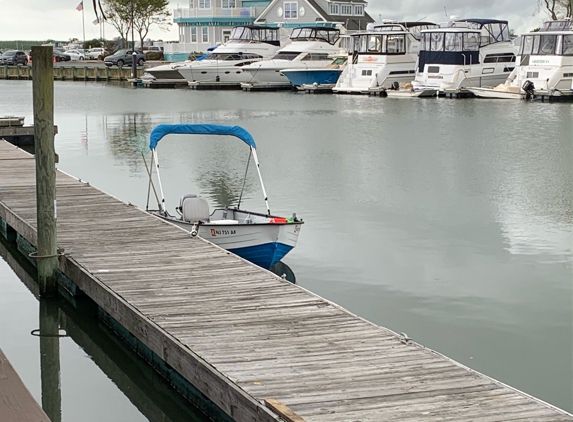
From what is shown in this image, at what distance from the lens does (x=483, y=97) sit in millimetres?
51094

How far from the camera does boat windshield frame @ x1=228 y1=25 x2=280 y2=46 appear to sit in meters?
66.9

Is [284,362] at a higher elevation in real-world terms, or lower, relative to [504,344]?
higher

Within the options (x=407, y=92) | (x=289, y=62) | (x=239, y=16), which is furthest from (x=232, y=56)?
(x=239, y=16)

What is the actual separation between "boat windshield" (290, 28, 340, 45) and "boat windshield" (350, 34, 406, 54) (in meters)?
9.02

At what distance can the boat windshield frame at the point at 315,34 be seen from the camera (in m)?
64.2

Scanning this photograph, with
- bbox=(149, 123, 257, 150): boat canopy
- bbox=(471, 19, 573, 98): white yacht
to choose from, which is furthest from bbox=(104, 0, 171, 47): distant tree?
bbox=(149, 123, 257, 150): boat canopy

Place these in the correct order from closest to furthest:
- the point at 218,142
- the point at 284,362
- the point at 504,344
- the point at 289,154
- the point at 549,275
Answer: the point at 284,362 < the point at 504,344 < the point at 549,275 < the point at 289,154 < the point at 218,142

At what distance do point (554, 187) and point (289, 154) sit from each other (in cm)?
953

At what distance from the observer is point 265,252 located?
1315 centimetres

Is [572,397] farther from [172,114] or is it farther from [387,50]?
[387,50]

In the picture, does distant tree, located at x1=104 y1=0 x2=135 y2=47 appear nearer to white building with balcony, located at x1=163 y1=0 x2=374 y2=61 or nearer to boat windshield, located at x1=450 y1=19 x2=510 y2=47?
white building with balcony, located at x1=163 y1=0 x2=374 y2=61

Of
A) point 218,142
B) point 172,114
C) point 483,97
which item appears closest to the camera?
point 218,142

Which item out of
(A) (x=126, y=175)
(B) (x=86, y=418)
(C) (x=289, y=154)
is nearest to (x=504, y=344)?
(B) (x=86, y=418)

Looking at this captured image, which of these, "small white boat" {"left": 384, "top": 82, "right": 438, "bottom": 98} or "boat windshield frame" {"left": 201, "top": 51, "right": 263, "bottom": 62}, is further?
"boat windshield frame" {"left": 201, "top": 51, "right": 263, "bottom": 62}
